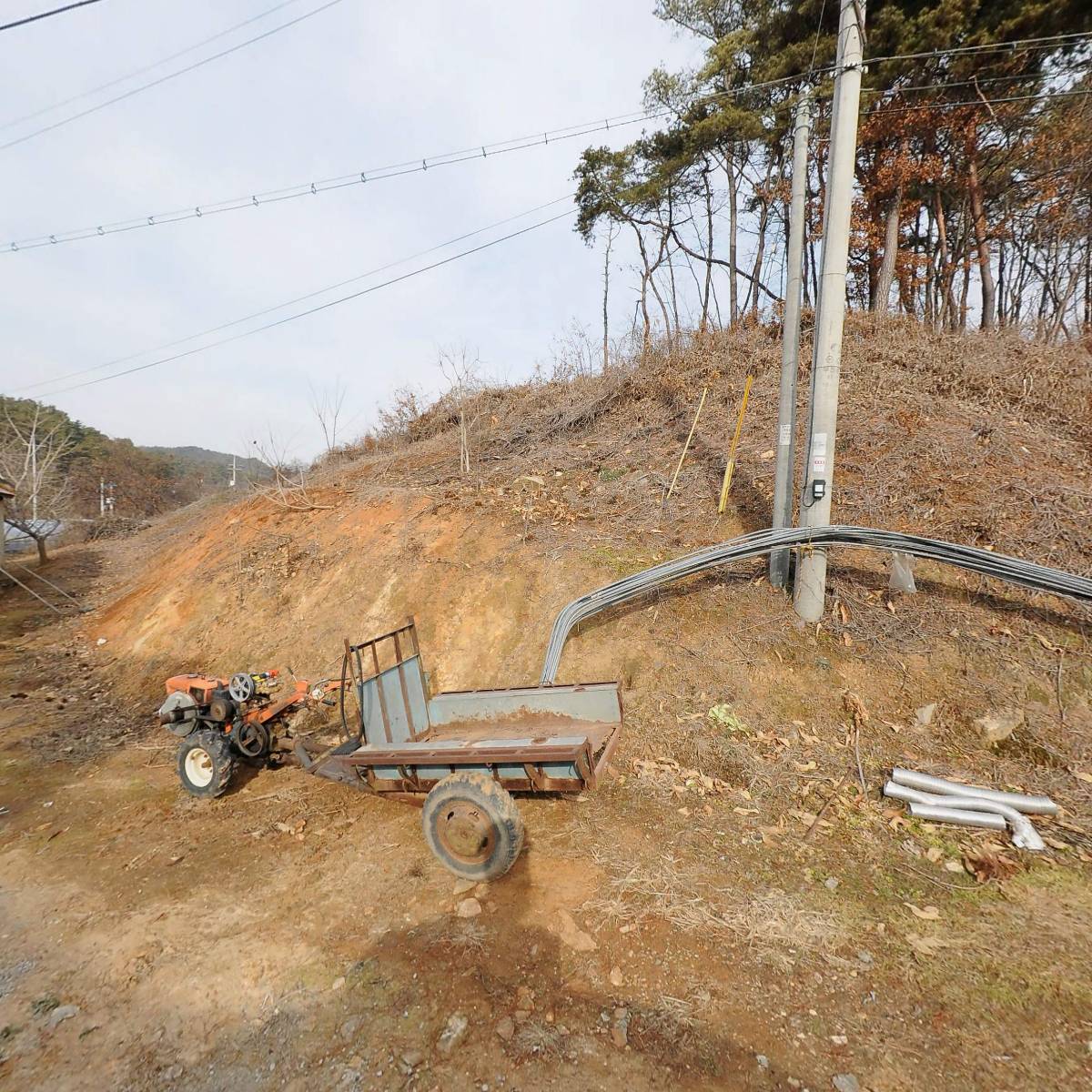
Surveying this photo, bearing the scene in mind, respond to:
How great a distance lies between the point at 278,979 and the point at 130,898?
162 cm

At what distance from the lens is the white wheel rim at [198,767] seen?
15.5 ft

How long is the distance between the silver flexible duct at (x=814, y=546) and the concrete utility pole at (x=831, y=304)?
0.24 m

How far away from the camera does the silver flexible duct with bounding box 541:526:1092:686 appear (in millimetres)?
4395

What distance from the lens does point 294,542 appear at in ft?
32.6

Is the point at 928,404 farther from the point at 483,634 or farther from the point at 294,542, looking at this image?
the point at 294,542

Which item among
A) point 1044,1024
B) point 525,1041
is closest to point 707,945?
point 525,1041

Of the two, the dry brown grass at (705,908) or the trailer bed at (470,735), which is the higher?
the trailer bed at (470,735)

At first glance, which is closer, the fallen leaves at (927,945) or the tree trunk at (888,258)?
the fallen leaves at (927,945)

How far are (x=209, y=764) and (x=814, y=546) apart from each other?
243 inches

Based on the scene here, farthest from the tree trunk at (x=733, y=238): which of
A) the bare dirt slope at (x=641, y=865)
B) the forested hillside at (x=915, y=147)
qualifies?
the bare dirt slope at (x=641, y=865)

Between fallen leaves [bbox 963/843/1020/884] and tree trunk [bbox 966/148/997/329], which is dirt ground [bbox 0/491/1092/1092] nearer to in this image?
fallen leaves [bbox 963/843/1020/884]

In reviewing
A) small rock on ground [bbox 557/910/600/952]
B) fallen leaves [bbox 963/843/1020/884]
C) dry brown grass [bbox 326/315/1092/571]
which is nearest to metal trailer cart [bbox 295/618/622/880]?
small rock on ground [bbox 557/910/600/952]

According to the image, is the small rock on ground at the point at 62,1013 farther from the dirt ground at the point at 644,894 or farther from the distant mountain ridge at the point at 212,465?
the distant mountain ridge at the point at 212,465

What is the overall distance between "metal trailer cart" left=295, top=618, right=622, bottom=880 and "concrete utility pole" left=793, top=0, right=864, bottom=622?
257cm
